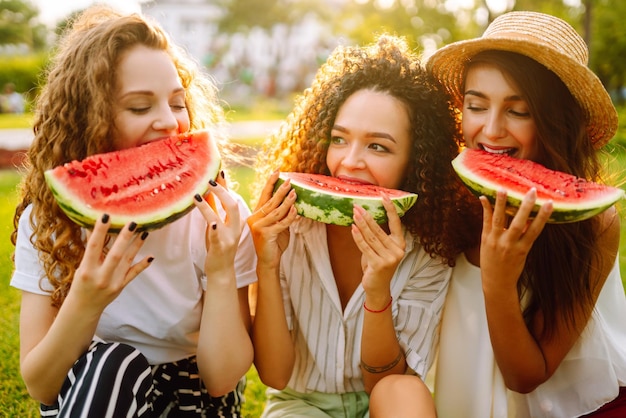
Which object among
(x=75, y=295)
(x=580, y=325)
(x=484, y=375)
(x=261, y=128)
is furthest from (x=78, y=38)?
(x=261, y=128)

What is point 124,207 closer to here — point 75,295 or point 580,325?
point 75,295

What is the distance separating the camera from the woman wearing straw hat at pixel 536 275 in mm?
2820

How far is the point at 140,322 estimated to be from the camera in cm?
282

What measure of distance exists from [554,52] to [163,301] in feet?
7.48

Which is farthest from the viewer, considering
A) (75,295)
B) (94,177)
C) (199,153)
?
(199,153)

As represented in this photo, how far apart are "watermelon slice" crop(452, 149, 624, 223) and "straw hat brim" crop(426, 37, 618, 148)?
1.37 ft

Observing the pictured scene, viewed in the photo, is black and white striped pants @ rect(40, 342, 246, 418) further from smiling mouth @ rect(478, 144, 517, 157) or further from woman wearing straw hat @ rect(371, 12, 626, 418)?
smiling mouth @ rect(478, 144, 517, 157)

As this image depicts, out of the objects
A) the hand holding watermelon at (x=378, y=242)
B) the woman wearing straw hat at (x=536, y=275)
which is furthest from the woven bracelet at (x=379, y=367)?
A: the hand holding watermelon at (x=378, y=242)

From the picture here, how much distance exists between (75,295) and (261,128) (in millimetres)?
23381

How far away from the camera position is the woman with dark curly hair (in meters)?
3.03

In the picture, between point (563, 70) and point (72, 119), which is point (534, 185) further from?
point (72, 119)

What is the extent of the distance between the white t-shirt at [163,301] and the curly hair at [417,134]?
27.6 inches

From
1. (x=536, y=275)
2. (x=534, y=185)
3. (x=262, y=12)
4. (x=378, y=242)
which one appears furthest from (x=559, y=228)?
(x=262, y=12)

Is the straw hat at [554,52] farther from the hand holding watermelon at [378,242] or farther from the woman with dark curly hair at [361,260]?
the hand holding watermelon at [378,242]
